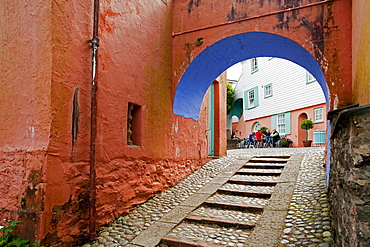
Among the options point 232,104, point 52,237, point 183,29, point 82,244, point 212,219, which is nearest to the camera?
point 52,237

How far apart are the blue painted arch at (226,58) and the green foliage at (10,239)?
359 centimetres

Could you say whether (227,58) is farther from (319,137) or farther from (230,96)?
(230,96)

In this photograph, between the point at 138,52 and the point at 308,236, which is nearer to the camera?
the point at 308,236

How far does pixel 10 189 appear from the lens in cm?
339

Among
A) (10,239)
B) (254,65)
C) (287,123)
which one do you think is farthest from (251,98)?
(10,239)

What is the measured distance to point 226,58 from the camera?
6168 millimetres

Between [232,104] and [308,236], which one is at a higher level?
[232,104]

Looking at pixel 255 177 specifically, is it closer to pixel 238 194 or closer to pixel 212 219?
pixel 238 194

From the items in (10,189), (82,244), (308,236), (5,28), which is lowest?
(82,244)

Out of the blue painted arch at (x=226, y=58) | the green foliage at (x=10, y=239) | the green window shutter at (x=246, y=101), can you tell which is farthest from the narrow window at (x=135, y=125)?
the green window shutter at (x=246, y=101)

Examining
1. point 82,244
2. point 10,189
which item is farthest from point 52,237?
point 10,189

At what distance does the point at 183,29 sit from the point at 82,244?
4457mm

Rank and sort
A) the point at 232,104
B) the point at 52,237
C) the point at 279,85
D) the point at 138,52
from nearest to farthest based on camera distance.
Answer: the point at 52,237 → the point at 138,52 → the point at 279,85 → the point at 232,104

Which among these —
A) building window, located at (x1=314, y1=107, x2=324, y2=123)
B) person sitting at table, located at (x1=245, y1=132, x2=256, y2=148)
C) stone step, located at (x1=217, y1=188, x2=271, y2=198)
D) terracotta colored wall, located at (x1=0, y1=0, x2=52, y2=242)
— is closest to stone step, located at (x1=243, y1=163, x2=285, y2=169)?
stone step, located at (x1=217, y1=188, x2=271, y2=198)
